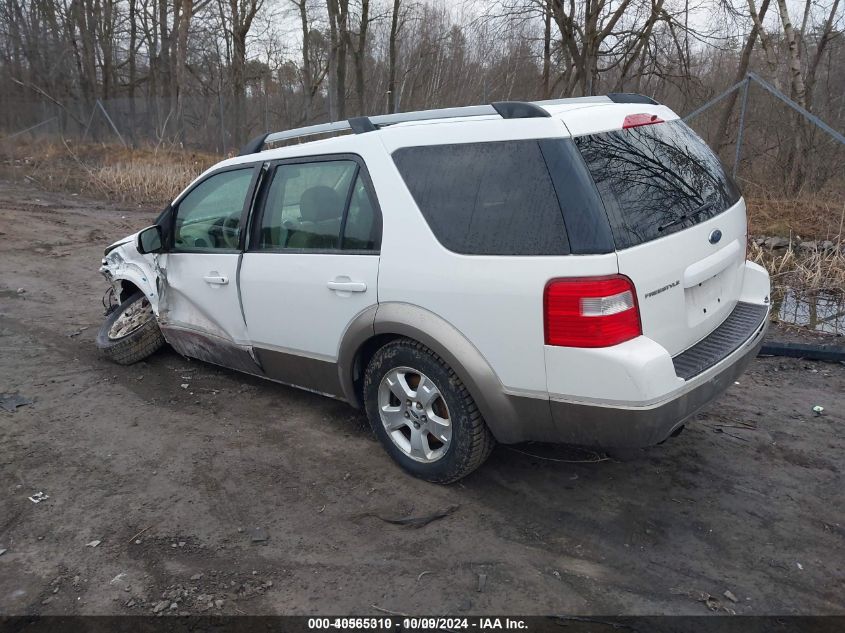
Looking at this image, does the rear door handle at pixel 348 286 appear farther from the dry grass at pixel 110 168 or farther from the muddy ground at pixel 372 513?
the dry grass at pixel 110 168

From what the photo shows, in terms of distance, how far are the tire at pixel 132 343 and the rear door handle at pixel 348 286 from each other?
2.34 metres

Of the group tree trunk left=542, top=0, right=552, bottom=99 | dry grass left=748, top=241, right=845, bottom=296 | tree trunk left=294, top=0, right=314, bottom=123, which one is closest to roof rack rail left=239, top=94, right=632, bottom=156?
dry grass left=748, top=241, right=845, bottom=296

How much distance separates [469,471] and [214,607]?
130 cm

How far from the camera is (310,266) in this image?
3619 millimetres

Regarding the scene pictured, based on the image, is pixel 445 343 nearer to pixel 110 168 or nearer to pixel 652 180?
pixel 652 180

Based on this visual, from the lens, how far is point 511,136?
2891mm

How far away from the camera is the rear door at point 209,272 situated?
4.18 metres

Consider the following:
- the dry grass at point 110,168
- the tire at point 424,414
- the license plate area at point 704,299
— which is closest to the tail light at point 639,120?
the license plate area at point 704,299

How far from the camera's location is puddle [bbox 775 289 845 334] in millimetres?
5959

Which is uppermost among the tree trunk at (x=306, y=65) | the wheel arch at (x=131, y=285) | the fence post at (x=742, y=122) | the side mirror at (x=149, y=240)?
the tree trunk at (x=306, y=65)

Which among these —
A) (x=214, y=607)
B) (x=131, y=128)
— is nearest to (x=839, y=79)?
(x=214, y=607)

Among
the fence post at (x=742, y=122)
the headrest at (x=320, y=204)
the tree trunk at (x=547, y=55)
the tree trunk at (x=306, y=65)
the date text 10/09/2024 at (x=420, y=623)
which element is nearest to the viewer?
the date text 10/09/2024 at (x=420, y=623)

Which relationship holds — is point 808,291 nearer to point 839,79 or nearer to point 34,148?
point 839,79

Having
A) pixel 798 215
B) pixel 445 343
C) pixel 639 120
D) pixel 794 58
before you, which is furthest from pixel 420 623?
pixel 794 58
